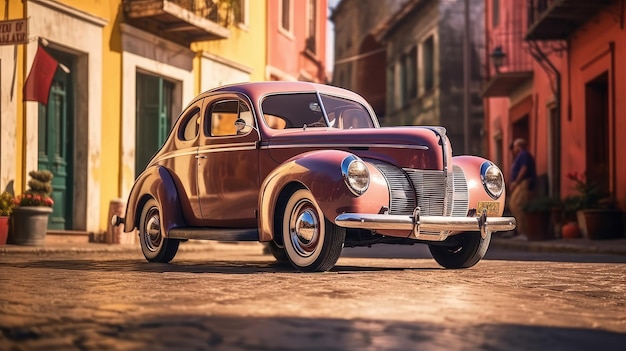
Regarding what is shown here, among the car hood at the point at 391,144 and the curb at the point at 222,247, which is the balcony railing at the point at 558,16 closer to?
the curb at the point at 222,247

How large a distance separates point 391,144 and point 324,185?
28.2 inches

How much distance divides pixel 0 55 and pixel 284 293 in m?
8.75

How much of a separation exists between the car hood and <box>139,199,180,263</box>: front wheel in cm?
190

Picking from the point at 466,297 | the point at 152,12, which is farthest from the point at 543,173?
the point at 466,297

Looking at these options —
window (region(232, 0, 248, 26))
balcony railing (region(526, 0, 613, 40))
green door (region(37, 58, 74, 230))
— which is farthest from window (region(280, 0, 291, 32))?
green door (region(37, 58, 74, 230))

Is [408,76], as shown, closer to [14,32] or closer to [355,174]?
[14,32]

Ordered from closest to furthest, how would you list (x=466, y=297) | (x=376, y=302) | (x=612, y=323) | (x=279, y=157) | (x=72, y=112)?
(x=612, y=323) → (x=376, y=302) → (x=466, y=297) → (x=279, y=157) → (x=72, y=112)

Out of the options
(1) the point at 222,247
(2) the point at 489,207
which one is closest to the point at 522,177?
(1) the point at 222,247

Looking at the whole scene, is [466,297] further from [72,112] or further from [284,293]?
[72,112]

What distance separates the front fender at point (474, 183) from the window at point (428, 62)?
25.0m

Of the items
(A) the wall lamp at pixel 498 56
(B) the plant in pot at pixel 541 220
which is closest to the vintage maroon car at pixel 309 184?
(B) the plant in pot at pixel 541 220

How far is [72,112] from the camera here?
15.5 m

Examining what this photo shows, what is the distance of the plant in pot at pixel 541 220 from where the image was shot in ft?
60.1

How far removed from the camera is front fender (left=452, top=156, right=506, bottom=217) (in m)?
8.34
